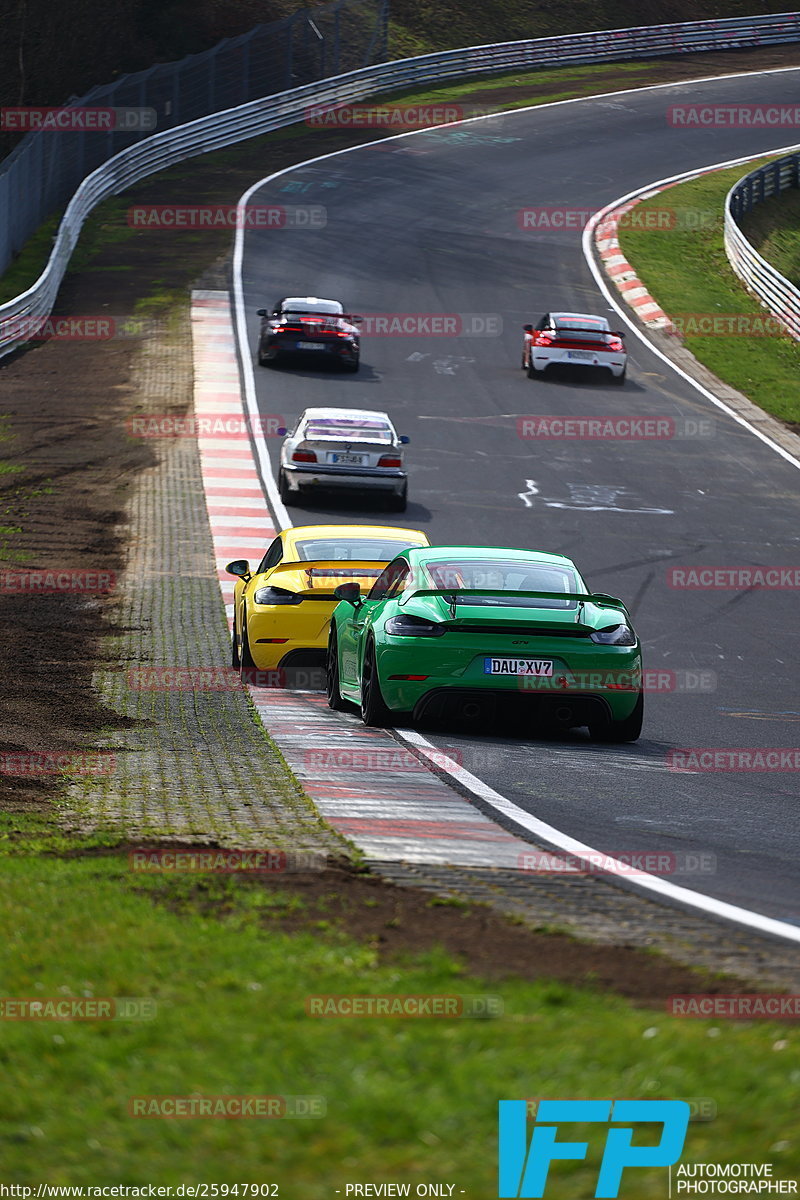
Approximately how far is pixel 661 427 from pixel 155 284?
55.0ft

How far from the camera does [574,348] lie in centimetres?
3538

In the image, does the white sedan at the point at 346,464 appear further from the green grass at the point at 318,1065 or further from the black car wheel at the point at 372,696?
the green grass at the point at 318,1065

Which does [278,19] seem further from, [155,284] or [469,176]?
[155,284]

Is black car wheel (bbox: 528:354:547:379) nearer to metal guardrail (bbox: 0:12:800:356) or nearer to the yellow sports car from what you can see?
metal guardrail (bbox: 0:12:800:356)

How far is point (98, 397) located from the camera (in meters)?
32.0

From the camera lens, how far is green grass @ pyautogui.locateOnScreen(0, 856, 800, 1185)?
3.62 metres

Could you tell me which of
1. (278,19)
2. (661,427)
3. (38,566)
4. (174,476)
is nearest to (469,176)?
(278,19)

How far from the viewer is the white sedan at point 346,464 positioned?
24.7m

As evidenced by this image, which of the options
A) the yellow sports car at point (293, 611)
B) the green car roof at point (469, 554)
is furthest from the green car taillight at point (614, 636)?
the yellow sports car at point (293, 611)

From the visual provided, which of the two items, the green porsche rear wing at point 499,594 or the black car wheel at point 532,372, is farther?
the black car wheel at point 532,372

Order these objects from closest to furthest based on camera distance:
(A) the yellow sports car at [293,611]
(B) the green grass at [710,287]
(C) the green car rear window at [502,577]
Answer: (C) the green car rear window at [502,577], (A) the yellow sports car at [293,611], (B) the green grass at [710,287]

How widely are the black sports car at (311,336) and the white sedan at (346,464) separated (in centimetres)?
973

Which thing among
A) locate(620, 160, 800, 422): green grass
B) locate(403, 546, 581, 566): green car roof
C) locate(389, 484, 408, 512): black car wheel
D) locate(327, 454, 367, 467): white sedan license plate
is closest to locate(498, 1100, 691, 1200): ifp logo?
locate(403, 546, 581, 566): green car roof

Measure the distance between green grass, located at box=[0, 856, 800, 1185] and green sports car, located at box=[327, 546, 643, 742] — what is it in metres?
5.68
